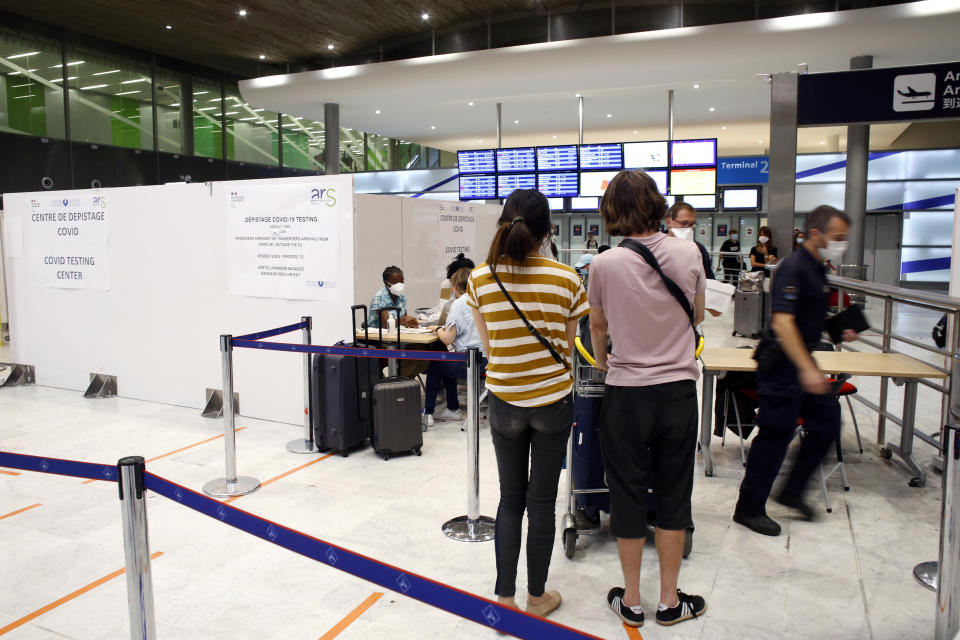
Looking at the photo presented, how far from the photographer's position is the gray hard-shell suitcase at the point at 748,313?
31.3ft

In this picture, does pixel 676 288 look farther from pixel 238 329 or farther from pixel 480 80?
pixel 480 80

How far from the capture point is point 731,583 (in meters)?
2.97

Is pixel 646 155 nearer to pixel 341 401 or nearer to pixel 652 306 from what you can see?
pixel 341 401

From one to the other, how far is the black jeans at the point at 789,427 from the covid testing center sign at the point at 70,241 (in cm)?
641

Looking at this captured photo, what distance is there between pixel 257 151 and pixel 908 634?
18100 mm

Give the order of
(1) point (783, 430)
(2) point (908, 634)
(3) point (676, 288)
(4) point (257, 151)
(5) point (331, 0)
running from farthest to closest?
(4) point (257, 151), (5) point (331, 0), (1) point (783, 430), (2) point (908, 634), (3) point (676, 288)

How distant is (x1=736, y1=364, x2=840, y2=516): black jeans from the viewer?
9.87 ft

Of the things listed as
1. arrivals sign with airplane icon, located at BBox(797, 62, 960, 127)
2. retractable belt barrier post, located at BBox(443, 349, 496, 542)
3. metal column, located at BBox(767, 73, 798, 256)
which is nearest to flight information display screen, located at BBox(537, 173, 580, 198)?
metal column, located at BBox(767, 73, 798, 256)

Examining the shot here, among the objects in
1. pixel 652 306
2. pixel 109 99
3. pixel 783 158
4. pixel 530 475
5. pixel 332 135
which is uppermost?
pixel 109 99

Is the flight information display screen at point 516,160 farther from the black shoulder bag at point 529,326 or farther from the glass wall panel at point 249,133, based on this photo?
the black shoulder bag at point 529,326

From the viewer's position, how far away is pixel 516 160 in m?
12.4

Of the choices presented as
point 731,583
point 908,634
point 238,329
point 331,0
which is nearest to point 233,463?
point 238,329

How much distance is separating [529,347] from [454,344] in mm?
3219

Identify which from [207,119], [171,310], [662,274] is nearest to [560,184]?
[171,310]
